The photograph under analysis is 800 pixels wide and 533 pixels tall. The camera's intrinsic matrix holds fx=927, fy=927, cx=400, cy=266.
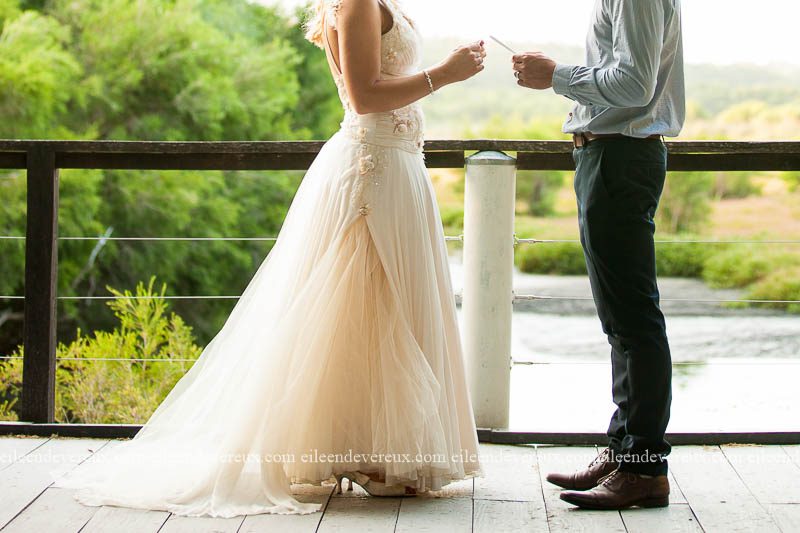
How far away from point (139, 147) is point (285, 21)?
15.5 metres

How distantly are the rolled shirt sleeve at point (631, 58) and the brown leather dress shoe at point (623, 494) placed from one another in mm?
939

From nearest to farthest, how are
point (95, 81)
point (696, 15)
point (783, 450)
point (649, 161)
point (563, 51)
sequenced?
point (649, 161) < point (783, 450) < point (95, 81) < point (563, 51) < point (696, 15)

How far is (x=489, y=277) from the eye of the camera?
9.68ft

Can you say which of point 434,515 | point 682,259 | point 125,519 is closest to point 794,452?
point 434,515

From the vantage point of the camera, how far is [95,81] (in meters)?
13.1

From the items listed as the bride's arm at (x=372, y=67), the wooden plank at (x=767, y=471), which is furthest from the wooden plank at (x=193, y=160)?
the wooden plank at (x=767, y=471)

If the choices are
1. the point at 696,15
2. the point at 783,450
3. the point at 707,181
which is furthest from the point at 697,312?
the point at 783,450

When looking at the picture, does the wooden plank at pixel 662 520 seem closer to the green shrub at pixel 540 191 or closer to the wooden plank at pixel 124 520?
the wooden plank at pixel 124 520

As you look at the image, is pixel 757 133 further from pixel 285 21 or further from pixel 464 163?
pixel 464 163

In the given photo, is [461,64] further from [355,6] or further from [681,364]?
[681,364]

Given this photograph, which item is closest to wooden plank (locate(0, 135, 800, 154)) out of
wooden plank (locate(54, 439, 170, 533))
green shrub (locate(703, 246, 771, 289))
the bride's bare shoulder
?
the bride's bare shoulder

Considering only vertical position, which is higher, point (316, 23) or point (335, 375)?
point (316, 23)

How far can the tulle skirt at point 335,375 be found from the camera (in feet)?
7.66

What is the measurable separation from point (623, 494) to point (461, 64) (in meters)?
1.16
